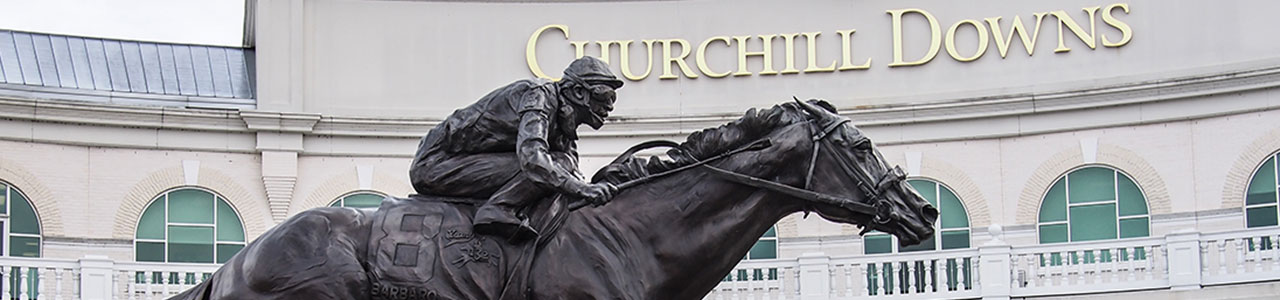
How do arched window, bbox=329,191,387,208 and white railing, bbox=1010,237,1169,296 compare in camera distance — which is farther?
arched window, bbox=329,191,387,208

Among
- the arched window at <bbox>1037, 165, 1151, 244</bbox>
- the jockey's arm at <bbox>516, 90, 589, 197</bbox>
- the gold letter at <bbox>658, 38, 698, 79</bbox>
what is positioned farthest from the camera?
the gold letter at <bbox>658, 38, 698, 79</bbox>

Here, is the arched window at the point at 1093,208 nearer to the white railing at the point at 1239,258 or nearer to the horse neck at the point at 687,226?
the white railing at the point at 1239,258

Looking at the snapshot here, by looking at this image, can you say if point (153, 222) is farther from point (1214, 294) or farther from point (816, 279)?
point (1214, 294)

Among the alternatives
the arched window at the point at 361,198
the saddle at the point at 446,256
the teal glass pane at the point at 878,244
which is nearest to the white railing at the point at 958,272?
the teal glass pane at the point at 878,244

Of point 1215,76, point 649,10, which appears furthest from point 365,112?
point 1215,76

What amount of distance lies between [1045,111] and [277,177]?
12447 millimetres

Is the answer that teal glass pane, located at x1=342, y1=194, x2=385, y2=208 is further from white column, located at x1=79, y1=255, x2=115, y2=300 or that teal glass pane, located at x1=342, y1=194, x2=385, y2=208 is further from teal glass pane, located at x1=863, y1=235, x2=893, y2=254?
teal glass pane, located at x1=863, y1=235, x2=893, y2=254

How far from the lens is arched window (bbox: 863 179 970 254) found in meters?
33.2

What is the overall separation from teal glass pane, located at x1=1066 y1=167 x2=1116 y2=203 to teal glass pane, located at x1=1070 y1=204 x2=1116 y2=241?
0.19 m

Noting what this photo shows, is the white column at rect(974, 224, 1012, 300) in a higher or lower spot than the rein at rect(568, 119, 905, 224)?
lower

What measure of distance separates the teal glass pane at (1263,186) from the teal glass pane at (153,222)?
55.2 feet

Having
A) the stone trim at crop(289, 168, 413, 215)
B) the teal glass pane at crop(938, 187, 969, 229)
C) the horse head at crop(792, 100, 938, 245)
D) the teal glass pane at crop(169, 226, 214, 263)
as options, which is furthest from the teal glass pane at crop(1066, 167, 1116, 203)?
the horse head at crop(792, 100, 938, 245)

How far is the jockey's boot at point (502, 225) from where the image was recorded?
957 cm

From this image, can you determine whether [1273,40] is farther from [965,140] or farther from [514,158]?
[514,158]
